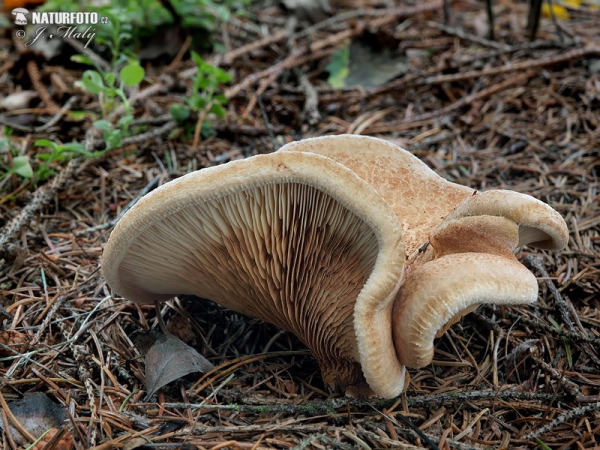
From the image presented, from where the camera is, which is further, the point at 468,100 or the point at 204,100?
the point at 468,100

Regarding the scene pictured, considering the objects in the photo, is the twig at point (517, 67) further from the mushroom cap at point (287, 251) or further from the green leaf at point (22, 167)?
the green leaf at point (22, 167)

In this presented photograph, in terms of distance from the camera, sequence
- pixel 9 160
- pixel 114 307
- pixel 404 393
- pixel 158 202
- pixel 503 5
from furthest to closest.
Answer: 1. pixel 503 5
2. pixel 9 160
3. pixel 114 307
4. pixel 404 393
5. pixel 158 202

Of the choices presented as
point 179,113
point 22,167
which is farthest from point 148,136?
point 22,167

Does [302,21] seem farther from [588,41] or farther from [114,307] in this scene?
[114,307]

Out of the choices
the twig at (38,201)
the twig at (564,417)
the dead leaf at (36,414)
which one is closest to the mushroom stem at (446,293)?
the twig at (564,417)

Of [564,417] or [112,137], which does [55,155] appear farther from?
[564,417]

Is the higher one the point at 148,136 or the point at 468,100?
the point at 148,136

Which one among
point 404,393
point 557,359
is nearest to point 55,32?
point 404,393
